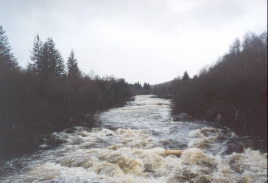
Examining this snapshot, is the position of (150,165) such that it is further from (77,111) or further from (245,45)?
(77,111)

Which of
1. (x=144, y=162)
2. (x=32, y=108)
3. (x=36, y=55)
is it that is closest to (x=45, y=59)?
(x=36, y=55)

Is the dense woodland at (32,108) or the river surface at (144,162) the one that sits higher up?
the dense woodland at (32,108)

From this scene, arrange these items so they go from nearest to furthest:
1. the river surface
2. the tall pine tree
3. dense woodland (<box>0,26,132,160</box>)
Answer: the river surface
dense woodland (<box>0,26,132,160</box>)
the tall pine tree

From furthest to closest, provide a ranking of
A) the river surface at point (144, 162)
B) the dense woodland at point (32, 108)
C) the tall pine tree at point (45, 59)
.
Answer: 1. the tall pine tree at point (45, 59)
2. the dense woodland at point (32, 108)
3. the river surface at point (144, 162)

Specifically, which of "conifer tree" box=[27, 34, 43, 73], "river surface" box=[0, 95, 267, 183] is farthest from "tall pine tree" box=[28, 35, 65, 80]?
"river surface" box=[0, 95, 267, 183]

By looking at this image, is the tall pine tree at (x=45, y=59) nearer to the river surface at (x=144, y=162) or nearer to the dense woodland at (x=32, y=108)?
the dense woodland at (x=32, y=108)

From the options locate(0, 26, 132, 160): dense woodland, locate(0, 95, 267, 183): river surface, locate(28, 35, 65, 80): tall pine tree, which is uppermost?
locate(28, 35, 65, 80): tall pine tree

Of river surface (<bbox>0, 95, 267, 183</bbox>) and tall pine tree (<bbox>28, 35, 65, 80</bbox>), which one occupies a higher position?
tall pine tree (<bbox>28, 35, 65, 80</bbox>)

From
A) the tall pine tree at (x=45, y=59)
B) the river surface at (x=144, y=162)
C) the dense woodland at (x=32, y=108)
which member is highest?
the tall pine tree at (x=45, y=59)

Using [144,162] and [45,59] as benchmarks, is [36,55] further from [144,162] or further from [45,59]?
[144,162]

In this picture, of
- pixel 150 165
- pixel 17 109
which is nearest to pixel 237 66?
pixel 150 165

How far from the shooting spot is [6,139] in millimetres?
10117

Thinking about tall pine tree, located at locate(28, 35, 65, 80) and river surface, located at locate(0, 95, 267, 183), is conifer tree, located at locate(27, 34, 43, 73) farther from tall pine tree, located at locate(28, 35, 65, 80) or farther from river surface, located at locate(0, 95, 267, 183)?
river surface, located at locate(0, 95, 267, 183)

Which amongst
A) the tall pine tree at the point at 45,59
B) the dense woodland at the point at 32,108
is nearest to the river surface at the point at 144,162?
the dense woodland at the point at 32,108
